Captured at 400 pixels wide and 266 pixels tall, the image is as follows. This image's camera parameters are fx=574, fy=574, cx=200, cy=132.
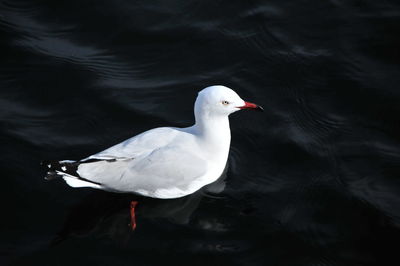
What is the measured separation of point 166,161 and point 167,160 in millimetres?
16

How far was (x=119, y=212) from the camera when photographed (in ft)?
22.1

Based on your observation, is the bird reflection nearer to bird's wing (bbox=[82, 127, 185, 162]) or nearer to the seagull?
the seagull

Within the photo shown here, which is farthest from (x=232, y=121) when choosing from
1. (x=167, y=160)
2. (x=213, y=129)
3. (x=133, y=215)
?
(x=133, y=215)

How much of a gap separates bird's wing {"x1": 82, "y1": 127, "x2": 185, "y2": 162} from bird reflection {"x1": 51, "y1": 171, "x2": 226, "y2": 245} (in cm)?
62

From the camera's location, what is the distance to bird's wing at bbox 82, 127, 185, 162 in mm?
6531

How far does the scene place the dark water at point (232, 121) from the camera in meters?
6.29

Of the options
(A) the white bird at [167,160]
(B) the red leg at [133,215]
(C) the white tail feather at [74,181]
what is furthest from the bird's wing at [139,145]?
(B) the red leg at [133,215]

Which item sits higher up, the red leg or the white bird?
the white bird

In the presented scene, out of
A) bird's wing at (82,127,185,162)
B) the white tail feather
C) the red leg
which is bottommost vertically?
the red leg

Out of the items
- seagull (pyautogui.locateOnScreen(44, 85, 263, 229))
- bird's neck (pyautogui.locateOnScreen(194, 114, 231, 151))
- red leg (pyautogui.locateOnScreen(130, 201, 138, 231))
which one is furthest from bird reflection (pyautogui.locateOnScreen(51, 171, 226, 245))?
bird's neck (pyautogui.locateOnScreen(194, 114, 231, 151))

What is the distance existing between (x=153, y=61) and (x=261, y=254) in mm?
3851

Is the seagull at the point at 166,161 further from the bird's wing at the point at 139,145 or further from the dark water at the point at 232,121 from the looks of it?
the dark water at the point at 232,121

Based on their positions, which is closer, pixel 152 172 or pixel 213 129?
pixel 152 172

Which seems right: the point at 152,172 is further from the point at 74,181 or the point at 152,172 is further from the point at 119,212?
the point at 74,181
